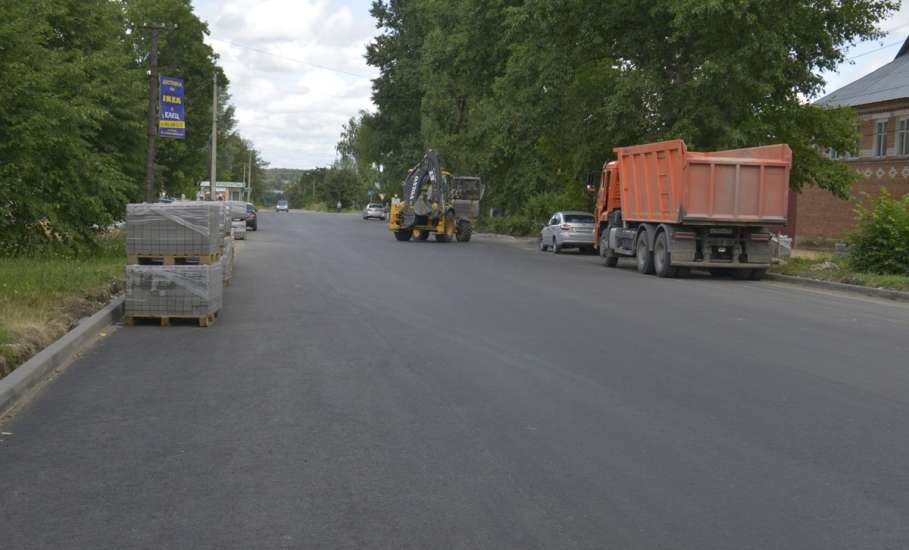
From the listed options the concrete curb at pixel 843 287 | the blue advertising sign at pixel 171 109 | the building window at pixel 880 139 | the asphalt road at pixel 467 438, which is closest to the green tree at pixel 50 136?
the asphalt road at pixel 467 438

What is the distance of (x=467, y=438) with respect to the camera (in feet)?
22.7

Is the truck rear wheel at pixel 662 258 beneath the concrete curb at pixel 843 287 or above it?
above

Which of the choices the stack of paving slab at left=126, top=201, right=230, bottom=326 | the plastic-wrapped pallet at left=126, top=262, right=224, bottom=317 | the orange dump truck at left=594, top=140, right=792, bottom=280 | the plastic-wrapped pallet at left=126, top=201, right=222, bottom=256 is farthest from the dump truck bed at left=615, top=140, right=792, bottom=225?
the plastic-wrapped pallet at left=126, top=262, right=224, bottom=317

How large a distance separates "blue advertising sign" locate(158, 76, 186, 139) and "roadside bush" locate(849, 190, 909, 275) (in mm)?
20099

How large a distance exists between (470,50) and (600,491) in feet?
115

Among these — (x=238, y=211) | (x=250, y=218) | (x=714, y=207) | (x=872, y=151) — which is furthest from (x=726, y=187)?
(x=250, y=218)

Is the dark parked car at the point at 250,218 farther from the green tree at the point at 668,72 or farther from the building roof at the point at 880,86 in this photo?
the building roof at the point at 880,86

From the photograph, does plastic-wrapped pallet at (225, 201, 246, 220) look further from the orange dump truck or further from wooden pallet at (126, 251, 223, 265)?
wooden pallet at (126, 251, 223, 265)

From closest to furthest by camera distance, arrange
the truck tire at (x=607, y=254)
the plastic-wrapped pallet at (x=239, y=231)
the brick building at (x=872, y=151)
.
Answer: the truck tire at (x=607, y=254), the brick building at (x=872, y=151), the plastic-wrapped pallet at (x=239, y=231)

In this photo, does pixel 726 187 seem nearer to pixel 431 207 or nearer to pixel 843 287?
pixel 843 287

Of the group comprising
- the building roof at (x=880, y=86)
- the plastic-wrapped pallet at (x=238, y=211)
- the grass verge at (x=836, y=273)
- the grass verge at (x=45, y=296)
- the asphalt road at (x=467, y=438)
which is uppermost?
the building roof at (x=880, y=86)

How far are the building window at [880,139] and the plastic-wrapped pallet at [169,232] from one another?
33068mm

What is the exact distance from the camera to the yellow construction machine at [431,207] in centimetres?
4141

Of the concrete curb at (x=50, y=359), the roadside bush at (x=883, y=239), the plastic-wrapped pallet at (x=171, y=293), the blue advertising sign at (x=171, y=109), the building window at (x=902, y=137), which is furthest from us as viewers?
the building window at (x=902, y=137)
